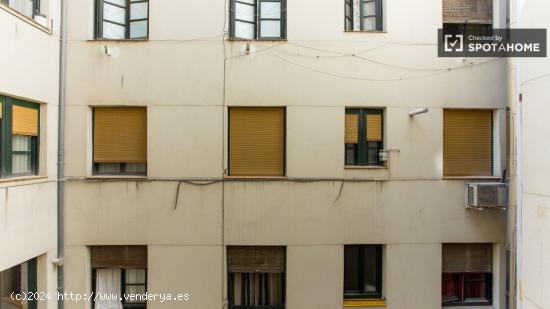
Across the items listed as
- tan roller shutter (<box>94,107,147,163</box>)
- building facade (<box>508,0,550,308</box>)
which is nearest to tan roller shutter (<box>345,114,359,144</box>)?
building facade (<box>508,0,550,308</box>)

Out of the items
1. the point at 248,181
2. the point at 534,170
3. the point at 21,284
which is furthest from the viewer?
the point at 248,181

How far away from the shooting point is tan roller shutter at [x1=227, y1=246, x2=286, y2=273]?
6.22 meters

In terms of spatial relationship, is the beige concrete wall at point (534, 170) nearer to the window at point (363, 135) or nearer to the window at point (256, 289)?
the window at point (363, 135)

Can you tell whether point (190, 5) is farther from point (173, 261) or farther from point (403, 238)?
point (403, 238)

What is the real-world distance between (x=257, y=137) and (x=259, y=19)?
2.15 m

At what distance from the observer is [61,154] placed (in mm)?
6008

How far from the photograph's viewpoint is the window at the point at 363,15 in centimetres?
640

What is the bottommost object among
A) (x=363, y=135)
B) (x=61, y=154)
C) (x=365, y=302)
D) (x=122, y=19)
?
(x=365, y=302)

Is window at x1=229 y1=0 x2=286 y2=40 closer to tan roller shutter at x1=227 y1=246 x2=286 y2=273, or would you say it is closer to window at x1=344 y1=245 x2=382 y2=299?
tan roller shutter at x1=227 y1=246 x2=286 y2=273

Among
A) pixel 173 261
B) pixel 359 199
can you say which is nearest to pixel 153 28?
pixel 173 261

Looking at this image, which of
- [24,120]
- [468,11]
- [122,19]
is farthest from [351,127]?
[24,120]

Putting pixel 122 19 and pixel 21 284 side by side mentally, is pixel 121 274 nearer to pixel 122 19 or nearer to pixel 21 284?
pixel 21 284

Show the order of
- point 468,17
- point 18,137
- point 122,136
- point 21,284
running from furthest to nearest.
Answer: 1. point 468,17
2. point 122,136
3. point 21,284
4. point 18,137

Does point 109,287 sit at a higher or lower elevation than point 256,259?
lower
